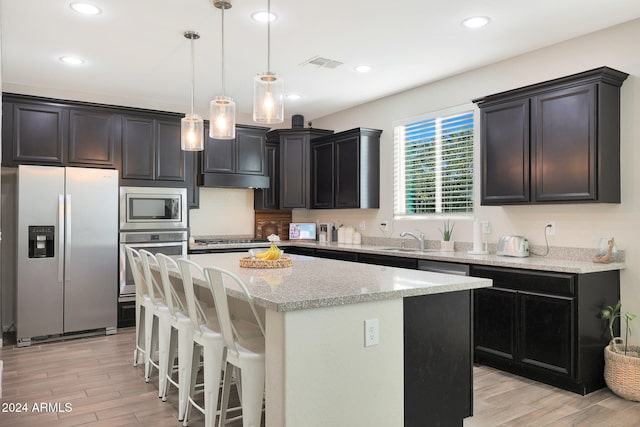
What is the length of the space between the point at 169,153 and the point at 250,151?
112 cm

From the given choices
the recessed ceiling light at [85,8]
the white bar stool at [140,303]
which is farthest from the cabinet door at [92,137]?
the recessed ceiling light at [85,8]

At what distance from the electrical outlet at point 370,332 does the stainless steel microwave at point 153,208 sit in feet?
12.2

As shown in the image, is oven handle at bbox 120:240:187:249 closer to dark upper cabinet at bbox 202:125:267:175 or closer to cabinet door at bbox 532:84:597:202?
dark upper cabinet at bbox 202:125:267:175

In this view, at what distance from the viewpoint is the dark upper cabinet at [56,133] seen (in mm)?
4629

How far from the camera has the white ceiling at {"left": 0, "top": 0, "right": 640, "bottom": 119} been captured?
3.26 meters

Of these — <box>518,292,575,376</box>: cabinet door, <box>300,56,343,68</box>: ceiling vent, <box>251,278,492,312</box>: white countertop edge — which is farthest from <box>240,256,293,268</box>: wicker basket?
<box>300,56,343,68</box>: ceiling vent

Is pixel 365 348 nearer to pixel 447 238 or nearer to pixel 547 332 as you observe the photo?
pixel 547 332

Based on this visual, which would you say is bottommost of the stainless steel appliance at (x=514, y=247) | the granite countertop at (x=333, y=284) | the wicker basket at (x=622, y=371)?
the wicker basket at (x=622, y=371)

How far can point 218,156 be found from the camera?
5.94 m

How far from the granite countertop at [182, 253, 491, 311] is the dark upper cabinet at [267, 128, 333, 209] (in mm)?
3313

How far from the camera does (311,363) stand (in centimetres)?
195

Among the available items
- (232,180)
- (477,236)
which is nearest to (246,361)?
(477,236)

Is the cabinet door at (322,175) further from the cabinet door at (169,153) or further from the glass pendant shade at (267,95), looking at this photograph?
the glass pendant shade at (267,95)

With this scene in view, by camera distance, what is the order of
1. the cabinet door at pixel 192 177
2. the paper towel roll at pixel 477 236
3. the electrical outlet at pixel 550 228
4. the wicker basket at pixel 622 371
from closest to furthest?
the wicker basket at pixel 622 371, the electrical outlet at pixel 550 228, the paper towel roll at pixel 477 236, the cabinet door at pixel 192 177
